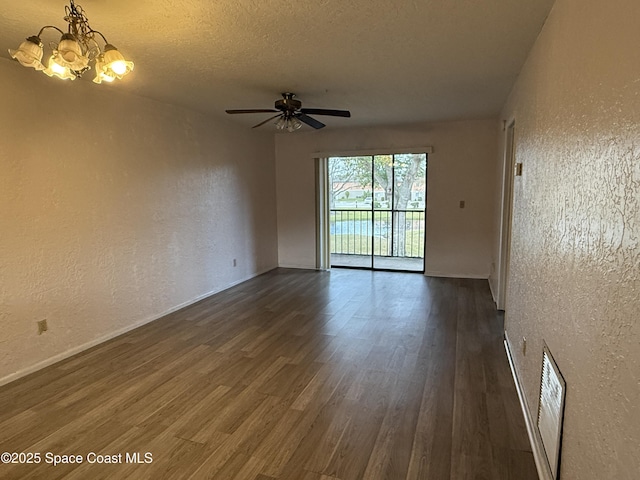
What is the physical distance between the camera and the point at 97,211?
137 inches

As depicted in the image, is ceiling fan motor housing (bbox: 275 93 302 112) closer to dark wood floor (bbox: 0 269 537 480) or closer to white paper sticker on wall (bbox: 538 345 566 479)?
dark wood floor (bbox: 0 269 537 480)

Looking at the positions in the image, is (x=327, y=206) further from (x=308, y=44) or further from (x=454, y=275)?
(x=308, y=44)

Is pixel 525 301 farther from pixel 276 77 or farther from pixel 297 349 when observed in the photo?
pixel 276 77

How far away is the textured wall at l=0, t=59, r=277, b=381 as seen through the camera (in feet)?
9.40

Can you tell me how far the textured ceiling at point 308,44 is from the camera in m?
2.05

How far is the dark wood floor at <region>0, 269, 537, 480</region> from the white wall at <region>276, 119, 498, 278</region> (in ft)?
5.96

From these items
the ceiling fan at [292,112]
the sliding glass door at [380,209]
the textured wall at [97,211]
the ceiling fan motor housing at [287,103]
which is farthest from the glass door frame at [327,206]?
the ceiling fan motor housing at [287,103]

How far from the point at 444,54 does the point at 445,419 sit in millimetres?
2479

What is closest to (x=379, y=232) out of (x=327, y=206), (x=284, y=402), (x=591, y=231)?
(x=327, y=206)

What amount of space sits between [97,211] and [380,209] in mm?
4433

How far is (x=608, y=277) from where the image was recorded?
1.16m

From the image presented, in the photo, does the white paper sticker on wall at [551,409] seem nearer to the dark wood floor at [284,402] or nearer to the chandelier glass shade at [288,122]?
the dark wood floor at [284,402]

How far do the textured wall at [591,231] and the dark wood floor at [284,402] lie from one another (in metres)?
0.54

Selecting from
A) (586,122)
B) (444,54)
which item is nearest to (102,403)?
(586,122)
